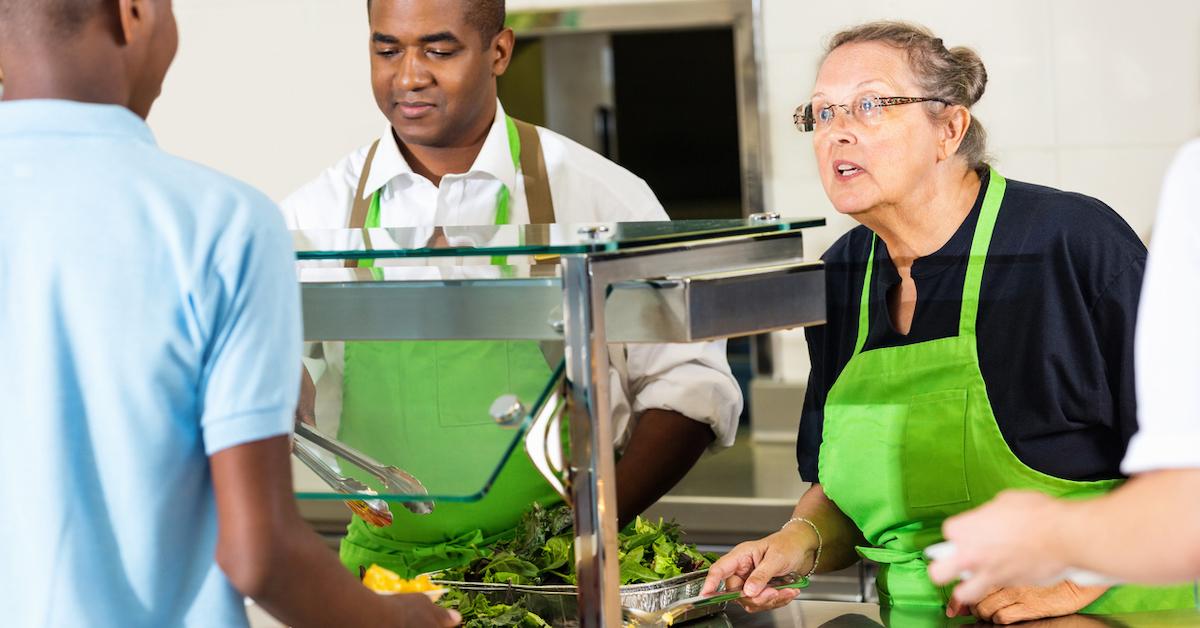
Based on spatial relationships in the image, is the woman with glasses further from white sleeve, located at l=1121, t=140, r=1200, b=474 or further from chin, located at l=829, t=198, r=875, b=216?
white sleeve, located at l=1121, t=140, r=1200, b=474

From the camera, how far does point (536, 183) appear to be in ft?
5.84

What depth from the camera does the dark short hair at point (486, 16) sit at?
1.74 metres

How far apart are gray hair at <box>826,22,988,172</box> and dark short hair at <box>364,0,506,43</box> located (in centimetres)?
44

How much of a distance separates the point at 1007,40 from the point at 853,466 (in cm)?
152

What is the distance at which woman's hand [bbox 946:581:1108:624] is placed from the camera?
1351mm

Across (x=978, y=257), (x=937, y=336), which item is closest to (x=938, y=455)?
(x=937, y=336)

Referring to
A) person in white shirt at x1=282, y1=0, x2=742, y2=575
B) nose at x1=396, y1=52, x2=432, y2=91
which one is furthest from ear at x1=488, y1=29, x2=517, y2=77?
nose at x1=396, y1=52, x2=432, y2=91

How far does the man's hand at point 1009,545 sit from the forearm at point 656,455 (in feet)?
2.46

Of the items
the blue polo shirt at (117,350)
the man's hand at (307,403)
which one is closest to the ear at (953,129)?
the man's hand at (307,403)

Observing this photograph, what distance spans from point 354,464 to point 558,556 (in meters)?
0.29

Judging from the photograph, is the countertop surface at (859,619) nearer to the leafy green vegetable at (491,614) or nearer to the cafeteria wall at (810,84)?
the leafy green vegetable at (491,614)

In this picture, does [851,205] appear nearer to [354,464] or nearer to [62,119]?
[354,464]

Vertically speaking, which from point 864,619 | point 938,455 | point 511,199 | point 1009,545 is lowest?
point 864,619

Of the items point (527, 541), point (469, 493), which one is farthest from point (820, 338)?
point (469, 493)
